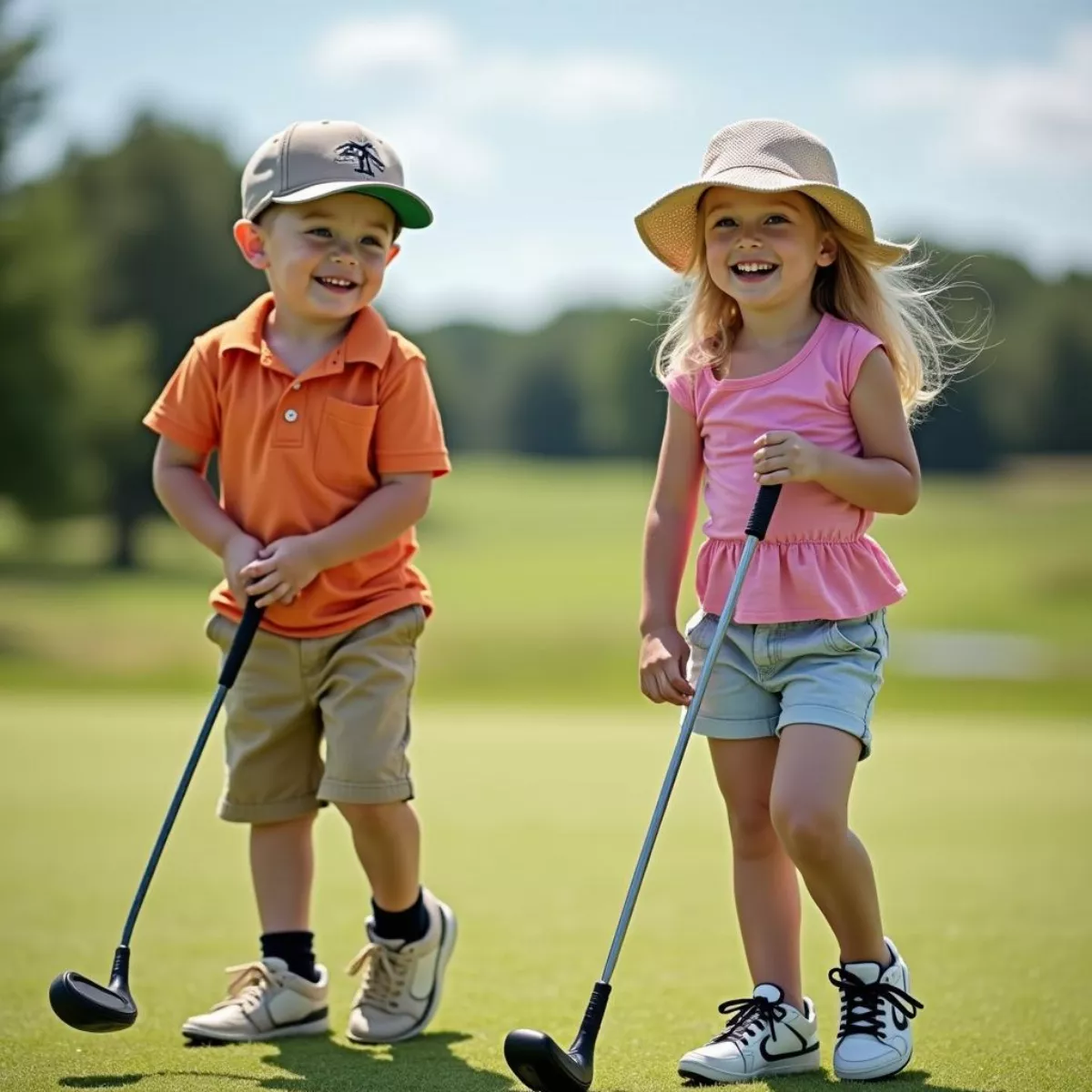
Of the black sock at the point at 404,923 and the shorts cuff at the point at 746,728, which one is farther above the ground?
the shorts cuff at the point at 746,728

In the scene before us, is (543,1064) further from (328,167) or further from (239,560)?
(328,167)

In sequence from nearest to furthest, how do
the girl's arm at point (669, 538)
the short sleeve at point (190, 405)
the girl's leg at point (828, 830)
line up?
the girl's leg at point (828, 830) < the girl's arm at point (669, 538) < the short sleeve at point (190, 405)

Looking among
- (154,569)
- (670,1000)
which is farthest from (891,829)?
(154,569)

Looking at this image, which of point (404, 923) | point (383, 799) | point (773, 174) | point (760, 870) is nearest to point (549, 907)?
point (404, 923)

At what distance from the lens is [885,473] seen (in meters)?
3.09

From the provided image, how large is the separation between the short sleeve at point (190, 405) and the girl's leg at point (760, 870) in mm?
1242

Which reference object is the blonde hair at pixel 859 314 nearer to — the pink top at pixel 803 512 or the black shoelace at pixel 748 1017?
the pink top at pixel 803 512

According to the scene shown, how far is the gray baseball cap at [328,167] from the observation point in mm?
3438

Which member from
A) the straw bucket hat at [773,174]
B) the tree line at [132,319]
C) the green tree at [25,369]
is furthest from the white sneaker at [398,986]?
the green tree at [25,369]

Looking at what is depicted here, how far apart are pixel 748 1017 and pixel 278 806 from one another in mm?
1085

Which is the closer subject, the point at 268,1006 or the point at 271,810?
the point at 268,1006

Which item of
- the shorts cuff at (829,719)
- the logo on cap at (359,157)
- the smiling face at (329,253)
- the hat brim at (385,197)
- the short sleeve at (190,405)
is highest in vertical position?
the logo on cap at (359,157)

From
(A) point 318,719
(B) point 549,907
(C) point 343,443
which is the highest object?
(C) point 343,443

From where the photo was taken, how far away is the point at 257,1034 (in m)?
3.35
